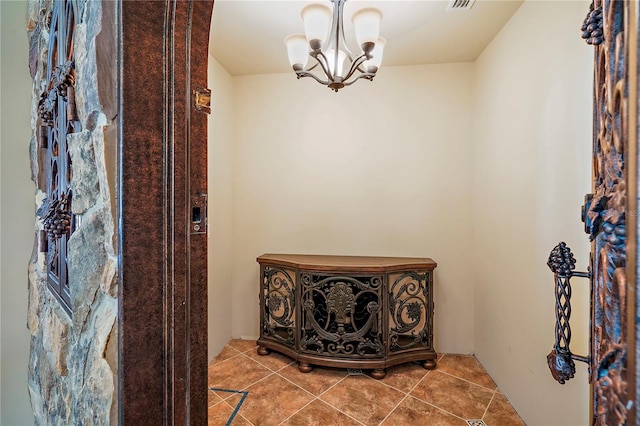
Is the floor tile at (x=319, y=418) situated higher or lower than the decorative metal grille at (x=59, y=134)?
lower

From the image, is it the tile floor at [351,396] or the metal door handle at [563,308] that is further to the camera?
the tile floor at [351,396]

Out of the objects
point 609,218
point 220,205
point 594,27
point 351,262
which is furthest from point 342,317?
point 594,27

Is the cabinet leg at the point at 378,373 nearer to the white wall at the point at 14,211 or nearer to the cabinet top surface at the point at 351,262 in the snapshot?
the cabinet top surface at the point at 351,262

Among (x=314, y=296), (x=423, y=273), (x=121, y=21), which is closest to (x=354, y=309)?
(x=314, y=296)

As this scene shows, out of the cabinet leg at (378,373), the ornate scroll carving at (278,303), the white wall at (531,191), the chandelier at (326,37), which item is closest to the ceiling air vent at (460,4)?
the white wall at (531,191)

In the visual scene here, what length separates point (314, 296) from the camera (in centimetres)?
231

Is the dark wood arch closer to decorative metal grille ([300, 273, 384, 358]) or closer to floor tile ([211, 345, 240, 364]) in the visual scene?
decorative metal grille ([300, 273, 384, 358])

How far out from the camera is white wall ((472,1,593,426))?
4.19 feet

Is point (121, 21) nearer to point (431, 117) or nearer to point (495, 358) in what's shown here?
point (431, 117)

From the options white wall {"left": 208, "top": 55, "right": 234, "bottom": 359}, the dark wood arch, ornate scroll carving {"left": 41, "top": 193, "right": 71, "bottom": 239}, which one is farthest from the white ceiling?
ornate scroll carving {"left": 41, "top": 193, "right": 71, "bottom": 239}

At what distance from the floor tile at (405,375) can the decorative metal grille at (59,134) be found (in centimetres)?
198

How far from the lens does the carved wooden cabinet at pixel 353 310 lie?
2154mm

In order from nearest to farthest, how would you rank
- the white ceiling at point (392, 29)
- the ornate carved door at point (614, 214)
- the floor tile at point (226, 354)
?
the ornate carved door at point (614, 214)
the white ceiling at point (392, 29)
the floor tile at point (226, 354)

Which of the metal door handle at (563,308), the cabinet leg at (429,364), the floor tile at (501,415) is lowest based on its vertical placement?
the floor tile at (501,415)
